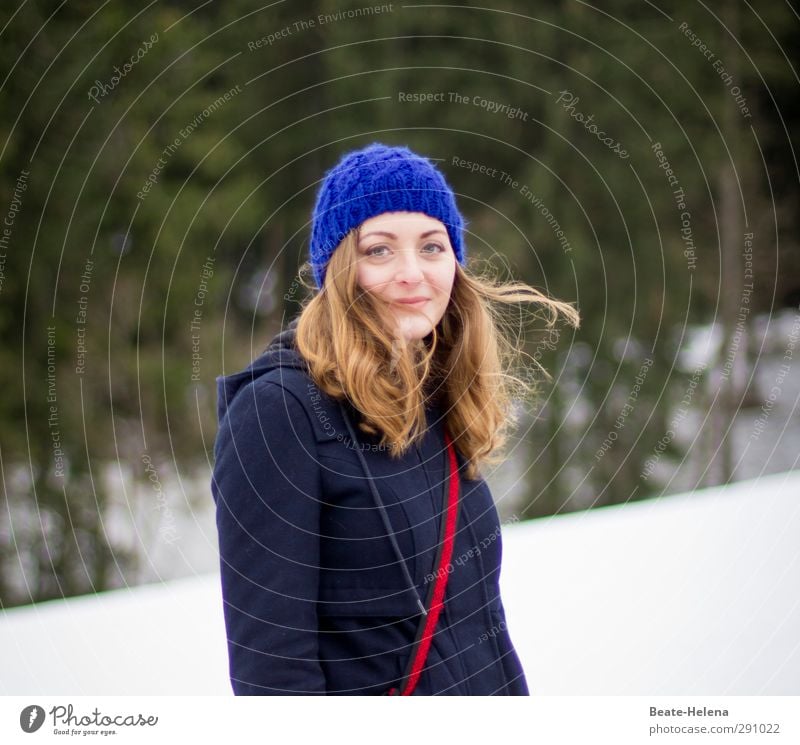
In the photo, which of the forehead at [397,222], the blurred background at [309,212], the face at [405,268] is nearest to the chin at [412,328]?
the face at [405,268]

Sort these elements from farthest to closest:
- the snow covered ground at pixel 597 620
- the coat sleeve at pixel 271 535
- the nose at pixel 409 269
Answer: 1. the snow covered ground at pixel 597 620
2. the nose at pixel 409 269
3. the coat sleeve at pixel 271 535

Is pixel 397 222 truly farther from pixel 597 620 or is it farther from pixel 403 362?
pixel 597 620

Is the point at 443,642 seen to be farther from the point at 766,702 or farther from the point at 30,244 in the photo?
the point at 30,244

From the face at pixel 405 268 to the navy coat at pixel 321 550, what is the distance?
119mm

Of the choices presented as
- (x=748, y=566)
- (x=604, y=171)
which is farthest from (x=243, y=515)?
(x=604, y=171)

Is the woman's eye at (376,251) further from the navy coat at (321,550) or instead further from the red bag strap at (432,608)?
the red bag strap at (432,608)

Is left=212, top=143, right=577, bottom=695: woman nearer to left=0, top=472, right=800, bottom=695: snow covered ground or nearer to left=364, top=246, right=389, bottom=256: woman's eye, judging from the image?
left=364, top=246, right=389, bottom=256: woman's eye

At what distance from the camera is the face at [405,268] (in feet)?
3.26

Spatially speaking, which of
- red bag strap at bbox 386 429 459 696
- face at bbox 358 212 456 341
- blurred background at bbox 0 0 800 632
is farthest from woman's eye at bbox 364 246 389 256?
blurred background at bbox 0 0 800 632

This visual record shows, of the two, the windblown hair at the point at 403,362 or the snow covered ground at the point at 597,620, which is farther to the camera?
the snow covered ground at the point at 597,620

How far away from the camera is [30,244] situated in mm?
2881

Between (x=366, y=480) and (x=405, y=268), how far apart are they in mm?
251

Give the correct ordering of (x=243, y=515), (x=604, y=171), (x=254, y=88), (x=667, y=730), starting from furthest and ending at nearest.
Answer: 1. (x=604, y=171)
2. (x=254, y=88)
3. (x=667, y=730)
4. (x=243, y=515)

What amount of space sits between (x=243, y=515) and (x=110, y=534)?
9.15 feet
